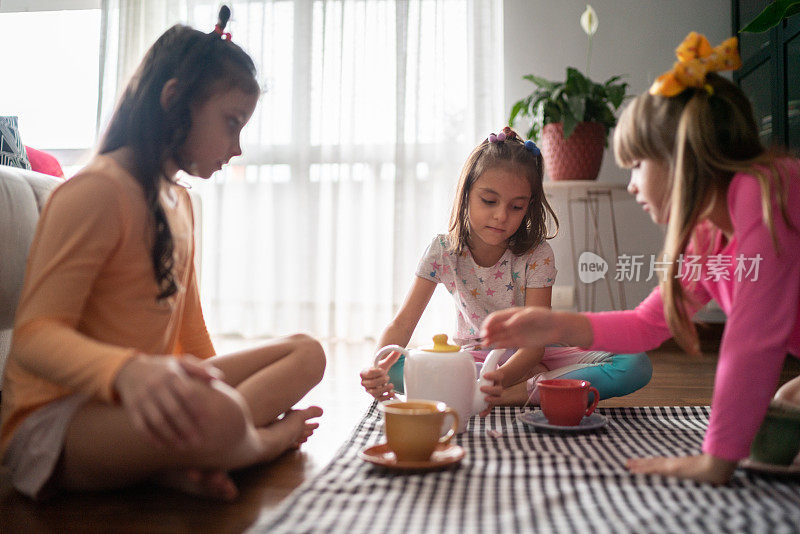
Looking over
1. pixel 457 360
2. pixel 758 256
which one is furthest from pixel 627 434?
pixel 758 256

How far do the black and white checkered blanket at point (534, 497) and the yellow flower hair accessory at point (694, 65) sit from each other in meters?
0.55

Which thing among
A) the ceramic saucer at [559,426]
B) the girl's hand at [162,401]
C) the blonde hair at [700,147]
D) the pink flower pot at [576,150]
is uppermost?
the pink flower pot at [576,150]

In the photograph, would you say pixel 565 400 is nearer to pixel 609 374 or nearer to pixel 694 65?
pixel 609 374

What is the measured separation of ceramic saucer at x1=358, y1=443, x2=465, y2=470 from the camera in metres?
0.95

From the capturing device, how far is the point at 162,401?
2.28ft

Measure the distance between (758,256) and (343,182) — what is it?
→ 2.51m

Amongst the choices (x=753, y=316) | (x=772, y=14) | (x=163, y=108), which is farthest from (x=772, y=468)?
(x=772, y=14)

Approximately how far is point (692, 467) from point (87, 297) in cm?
83

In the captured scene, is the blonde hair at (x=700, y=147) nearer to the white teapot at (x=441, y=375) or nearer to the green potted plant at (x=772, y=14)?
the white teapot at (x=441, y=375)

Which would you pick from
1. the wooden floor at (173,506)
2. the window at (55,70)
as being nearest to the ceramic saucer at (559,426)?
the wooden floor at (173,506)

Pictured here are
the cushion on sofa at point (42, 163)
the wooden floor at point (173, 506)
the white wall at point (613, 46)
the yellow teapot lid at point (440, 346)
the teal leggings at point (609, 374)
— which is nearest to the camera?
the wooden floor at point (173, 506)

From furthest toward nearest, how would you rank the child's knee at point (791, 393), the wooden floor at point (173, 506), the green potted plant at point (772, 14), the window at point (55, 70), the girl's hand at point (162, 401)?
the window at point (55, 70), the green potted plant at point (772, 14), the child's knee at point (791, 393), the wooden floor at point (173, 506), the girl's hand at point (162, 401)

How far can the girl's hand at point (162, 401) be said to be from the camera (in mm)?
692

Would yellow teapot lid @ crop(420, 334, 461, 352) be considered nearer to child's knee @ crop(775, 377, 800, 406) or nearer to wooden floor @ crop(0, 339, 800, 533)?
wooden floor @ crop(0, 339, 800, 533)
